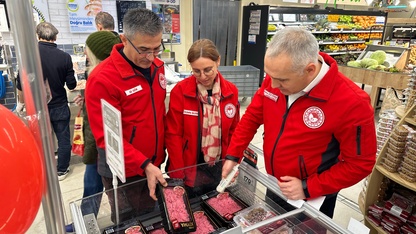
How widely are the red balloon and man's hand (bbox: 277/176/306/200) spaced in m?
1.07

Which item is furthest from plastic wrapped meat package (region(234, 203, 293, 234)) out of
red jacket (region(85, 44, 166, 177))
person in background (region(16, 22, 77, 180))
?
person in background (region(16, 22, 77, 180))

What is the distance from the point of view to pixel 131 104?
1.65m

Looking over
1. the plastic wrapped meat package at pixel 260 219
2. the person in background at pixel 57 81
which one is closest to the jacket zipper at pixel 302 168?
the plastic wrapped meat package at pixel 260 219

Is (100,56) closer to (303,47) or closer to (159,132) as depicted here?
(159,132)

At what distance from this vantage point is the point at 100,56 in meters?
2.03

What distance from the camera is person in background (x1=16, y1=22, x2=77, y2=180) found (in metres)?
3.10

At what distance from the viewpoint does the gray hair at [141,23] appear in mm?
1480

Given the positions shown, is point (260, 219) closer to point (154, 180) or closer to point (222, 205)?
point (222, 205)

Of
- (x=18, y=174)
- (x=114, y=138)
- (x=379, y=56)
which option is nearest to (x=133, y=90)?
(x=114, y=138)

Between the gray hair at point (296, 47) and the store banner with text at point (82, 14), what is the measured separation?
5573mm

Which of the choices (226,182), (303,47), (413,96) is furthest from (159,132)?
(413,96)

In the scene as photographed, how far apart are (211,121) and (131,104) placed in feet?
1.71

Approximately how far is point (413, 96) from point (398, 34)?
381 inches

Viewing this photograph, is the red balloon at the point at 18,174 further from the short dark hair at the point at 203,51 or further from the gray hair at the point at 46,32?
the gray hair at the point at 46,32
